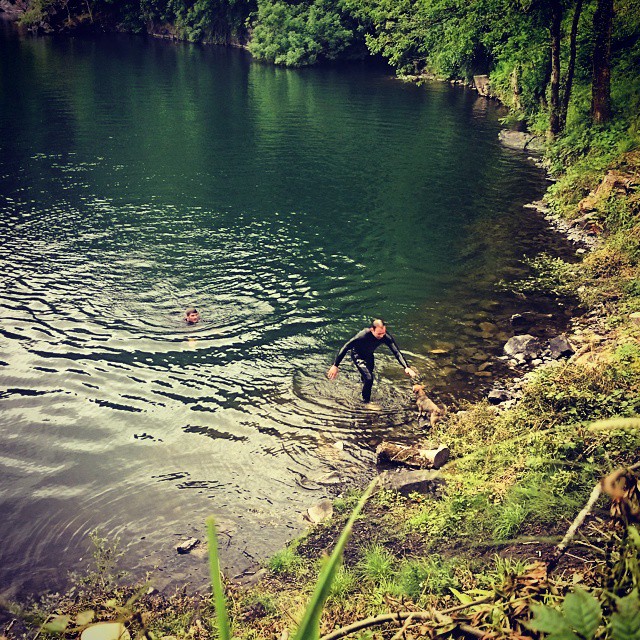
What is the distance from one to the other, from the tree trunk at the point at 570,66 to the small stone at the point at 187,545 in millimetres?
Result: 24735

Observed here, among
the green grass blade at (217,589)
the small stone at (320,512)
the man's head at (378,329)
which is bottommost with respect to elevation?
the small stone at (320,512)

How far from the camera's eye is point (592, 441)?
326 inches

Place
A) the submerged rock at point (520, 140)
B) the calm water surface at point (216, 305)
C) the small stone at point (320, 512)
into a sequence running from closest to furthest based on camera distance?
the small stone at point (320, 512)
the calm water surface at point (216, 305)
the submerged rock at point (520, 140)

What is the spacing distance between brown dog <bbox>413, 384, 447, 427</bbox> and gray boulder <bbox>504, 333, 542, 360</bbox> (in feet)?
→ 9.22

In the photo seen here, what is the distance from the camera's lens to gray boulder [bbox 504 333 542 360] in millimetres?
13414

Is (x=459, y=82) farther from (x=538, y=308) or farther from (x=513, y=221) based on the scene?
(x=538, y=308)

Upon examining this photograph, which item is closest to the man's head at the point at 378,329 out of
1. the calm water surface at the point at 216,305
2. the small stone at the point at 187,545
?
the calm water surface at the point at 216,305

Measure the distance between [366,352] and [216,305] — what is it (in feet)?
19.3

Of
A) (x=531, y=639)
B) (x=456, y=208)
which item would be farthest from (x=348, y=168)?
(x=531, y=639)

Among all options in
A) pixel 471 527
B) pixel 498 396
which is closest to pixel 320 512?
pixel 471 527

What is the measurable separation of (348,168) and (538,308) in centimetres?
1661

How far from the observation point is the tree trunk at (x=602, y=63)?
22516 millimetres

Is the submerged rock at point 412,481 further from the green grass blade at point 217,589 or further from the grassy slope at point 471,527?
the green grass blade at point 217,589

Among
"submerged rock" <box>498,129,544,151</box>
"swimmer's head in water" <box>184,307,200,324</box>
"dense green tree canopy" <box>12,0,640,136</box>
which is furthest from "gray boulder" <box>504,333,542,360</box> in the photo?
"submerged rock" <box>498,129,544,151</box>
